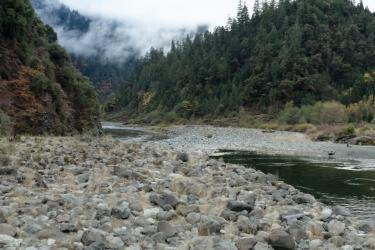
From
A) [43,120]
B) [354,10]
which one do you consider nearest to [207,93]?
[354,10]

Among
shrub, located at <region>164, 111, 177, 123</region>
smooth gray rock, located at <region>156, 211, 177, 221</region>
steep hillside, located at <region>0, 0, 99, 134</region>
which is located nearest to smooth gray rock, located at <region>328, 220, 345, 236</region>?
smooth gray rock, located at <region>156, 211, 177, 221</region>

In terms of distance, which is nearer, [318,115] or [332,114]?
[332,114]

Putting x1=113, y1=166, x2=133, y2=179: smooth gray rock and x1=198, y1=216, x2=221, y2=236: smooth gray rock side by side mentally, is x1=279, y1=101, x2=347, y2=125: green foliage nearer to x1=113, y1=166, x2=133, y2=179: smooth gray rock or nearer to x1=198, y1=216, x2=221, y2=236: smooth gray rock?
x1=113, y1=166, x2=133, y2=179: smooth gray rock

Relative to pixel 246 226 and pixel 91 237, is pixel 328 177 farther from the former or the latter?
pixel 91 237

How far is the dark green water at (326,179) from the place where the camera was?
19.8 metres

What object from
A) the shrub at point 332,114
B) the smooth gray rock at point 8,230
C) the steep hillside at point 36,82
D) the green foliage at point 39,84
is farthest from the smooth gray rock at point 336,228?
the shrub at point 332,114

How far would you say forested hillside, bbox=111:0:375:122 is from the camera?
139m

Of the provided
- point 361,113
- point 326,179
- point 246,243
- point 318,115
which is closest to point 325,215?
point 246,243

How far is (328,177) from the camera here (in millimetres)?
27625

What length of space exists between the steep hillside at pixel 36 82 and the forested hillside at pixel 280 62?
86453mm

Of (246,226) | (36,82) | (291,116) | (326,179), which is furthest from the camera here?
(291,116)

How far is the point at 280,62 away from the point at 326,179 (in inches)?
4842

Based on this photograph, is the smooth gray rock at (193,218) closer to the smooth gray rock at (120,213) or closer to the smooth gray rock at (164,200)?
the smooth gray rock at (164,200)

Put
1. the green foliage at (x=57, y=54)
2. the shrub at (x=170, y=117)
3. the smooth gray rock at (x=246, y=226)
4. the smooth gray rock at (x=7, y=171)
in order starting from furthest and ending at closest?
the shrub at (x=170, y=117)
the green foliage at (x=57, y=54)
the smooth gray rock at (x=7, y=171)
the smooth gray rock at (x=246, y=226)
